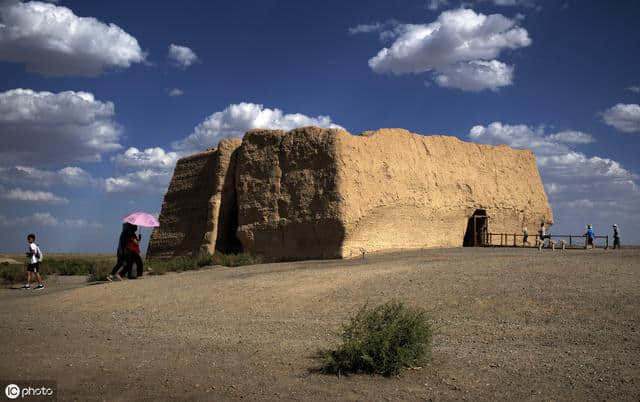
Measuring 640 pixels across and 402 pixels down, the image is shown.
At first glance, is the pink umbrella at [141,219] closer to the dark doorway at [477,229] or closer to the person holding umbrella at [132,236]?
the person holding umbrella at [132,236]

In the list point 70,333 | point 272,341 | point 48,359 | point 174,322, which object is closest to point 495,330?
point 272,341

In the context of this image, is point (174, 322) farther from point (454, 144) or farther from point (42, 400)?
point (454, 144)

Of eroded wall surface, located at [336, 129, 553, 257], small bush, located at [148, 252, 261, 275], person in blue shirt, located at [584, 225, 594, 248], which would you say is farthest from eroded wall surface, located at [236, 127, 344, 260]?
person in blue shirt, located at [584, 225, 594, 248]

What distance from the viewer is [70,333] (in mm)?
8992

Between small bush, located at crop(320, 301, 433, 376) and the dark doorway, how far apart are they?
1854cm

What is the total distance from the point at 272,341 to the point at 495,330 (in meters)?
3.08

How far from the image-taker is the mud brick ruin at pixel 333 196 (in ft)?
63.5

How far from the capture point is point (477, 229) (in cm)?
2530

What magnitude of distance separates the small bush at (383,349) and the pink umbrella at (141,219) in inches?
390

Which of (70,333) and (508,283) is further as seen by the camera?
(508,283)

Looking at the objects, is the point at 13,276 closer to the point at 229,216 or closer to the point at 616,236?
the point at 229,216
